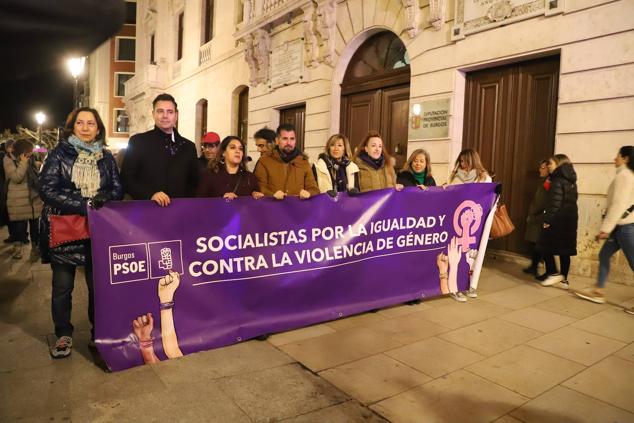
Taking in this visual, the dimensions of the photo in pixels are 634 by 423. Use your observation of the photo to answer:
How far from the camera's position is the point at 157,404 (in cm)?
280

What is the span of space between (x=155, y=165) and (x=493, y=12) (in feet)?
20.0

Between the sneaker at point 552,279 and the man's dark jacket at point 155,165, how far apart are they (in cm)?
480

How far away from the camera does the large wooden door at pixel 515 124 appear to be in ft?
23.5

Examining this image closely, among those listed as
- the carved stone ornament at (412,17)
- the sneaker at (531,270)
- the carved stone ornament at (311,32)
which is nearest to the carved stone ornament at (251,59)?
the carved stone ornament at (311,32)

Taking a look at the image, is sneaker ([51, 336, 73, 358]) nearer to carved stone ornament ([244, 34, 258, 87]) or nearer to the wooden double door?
the wooden double door

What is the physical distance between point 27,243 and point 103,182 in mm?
5980

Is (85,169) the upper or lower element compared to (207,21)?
lower

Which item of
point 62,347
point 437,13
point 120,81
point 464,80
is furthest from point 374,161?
point 120,81

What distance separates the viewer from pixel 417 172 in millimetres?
5695

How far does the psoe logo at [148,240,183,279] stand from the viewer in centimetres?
341

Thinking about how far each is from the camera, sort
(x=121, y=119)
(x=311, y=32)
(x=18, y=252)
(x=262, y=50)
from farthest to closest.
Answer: (x=121, y=119) → (x=262, y=50) → (x=311, y=32) → (x=18, y=252)

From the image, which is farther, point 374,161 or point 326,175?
point 374,161

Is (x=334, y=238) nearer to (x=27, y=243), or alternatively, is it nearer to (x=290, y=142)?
(x=290, y=142)

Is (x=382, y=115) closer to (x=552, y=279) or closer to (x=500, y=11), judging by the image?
(x=500, y=11)
